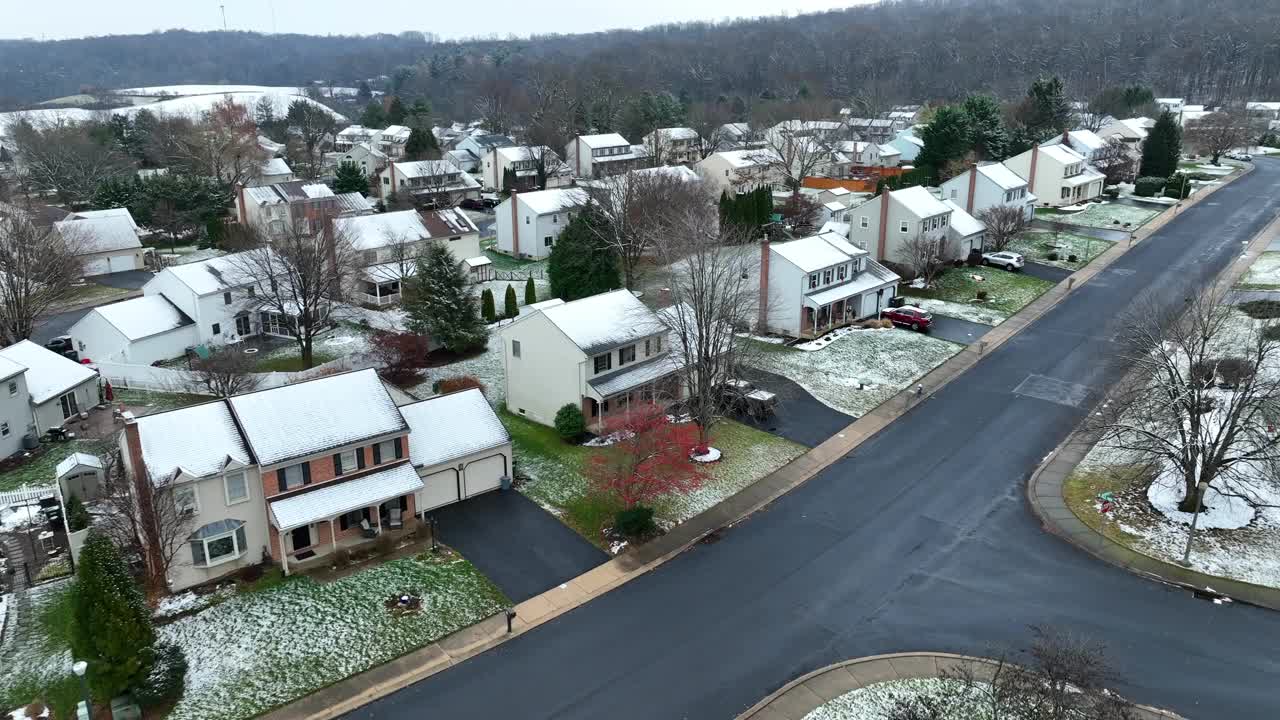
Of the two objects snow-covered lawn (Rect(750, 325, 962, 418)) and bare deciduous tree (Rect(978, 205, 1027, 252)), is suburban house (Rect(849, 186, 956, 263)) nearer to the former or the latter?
bare deciduous tree (Rect(978, 205, 1027, 252))

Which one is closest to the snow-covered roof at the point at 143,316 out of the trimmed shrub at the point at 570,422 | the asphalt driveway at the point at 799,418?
the trimmed shrub at the point at 570,422

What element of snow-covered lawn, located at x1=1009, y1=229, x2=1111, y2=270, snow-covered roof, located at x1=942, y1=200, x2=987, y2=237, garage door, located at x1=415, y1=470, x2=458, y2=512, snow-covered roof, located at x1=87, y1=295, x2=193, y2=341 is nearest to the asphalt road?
garage door, located at x1=415, y1=470, x2=458, y2=512

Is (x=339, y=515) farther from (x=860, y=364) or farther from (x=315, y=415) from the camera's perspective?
(x=860, y=364)

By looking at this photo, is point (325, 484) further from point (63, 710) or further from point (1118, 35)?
point (1118, 35)

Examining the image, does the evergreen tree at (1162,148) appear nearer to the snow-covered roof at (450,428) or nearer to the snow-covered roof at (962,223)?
the snow-covered roof at (962,223)

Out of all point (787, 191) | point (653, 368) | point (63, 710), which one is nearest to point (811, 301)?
point (653, 368)

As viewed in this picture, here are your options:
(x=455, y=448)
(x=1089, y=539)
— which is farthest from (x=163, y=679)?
(x=1089, y=539)
